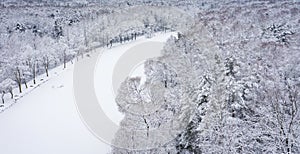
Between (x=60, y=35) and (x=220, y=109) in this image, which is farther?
(x=60, y=35)

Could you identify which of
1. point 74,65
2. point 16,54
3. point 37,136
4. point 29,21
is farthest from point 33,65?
point 29,21

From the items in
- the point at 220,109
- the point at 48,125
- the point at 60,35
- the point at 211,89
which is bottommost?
the point at 48,125

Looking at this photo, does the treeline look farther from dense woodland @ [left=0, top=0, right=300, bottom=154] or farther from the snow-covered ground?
the snow-covered ground

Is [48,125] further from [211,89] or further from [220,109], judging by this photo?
[220,109]

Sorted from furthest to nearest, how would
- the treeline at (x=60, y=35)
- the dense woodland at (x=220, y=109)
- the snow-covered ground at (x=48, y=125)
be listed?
the treeline at (x=60, y=35), the snow-covered ground at (x=48, y=125), the dense woodland at (x=220, y=109)

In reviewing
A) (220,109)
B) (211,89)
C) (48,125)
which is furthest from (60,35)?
(220,109)

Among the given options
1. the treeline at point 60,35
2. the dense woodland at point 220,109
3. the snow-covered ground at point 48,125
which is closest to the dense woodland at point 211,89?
the dense woodland at point 220,109

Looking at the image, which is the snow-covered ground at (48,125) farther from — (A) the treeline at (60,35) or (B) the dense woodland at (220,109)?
(B) the dense woodland at (220,109)

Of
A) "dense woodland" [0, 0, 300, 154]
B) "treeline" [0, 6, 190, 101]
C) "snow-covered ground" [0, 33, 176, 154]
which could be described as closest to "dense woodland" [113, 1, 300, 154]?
"dense woodland" [0, 0, 300, 154]

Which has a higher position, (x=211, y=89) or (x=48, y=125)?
(x=211, y=89)
